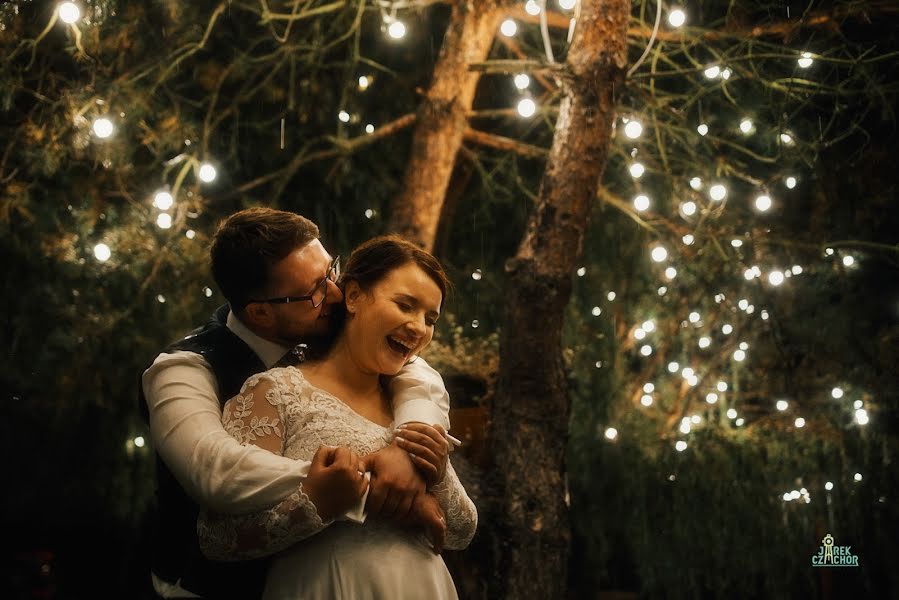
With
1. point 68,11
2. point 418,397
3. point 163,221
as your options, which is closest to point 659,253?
point 163,221

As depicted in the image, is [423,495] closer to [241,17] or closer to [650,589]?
[650,589]

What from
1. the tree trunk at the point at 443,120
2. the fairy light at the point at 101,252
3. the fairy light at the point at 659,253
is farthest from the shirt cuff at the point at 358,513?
the fairy light at the point at 659,253

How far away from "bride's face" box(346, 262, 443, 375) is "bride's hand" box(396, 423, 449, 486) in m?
0.22

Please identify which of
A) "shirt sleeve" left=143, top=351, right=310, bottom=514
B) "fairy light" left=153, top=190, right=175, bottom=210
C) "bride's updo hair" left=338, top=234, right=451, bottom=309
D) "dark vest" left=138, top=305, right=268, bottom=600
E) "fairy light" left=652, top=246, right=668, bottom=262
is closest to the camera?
"shirt sleeve" left=143, top=351, right=310, bottom=514

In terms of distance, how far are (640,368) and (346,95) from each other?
12.1ft

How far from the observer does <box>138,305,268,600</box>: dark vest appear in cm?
178

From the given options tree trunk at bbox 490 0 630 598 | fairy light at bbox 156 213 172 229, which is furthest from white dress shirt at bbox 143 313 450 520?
fairy light at bbox 156 213 172 229

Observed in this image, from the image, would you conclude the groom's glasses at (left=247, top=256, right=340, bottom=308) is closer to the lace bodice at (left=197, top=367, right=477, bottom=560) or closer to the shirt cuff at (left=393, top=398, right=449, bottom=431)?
the lace bodice at (left=197, top=367, right=477, bottom=560)

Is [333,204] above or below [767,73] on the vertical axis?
below

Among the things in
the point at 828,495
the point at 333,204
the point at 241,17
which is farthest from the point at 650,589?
the point at 241,17

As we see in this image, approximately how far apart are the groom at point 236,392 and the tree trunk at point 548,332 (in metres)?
1.25

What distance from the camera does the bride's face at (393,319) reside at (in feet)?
6.13

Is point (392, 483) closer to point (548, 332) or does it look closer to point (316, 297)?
point (316, 297)

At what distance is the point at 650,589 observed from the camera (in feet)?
14.9
